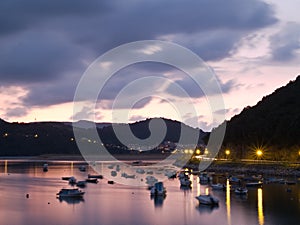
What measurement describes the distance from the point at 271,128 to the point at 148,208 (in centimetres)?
5851

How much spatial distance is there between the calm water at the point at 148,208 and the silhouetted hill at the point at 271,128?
3096 centimetres

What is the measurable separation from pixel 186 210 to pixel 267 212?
679 cm

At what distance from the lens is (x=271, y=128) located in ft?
317

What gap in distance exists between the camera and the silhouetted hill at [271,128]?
87562 millimetres

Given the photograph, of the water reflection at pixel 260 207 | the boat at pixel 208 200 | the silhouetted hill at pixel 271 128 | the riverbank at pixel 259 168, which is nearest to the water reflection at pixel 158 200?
the boat at pixel 208 200

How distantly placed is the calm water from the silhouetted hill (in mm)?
30959

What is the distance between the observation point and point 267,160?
87312mm

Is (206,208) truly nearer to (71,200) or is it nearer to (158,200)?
(158,200)

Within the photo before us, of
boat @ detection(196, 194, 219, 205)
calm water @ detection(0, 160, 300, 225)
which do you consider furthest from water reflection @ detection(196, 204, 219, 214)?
boat @ detection(196, 194, 219, 205)

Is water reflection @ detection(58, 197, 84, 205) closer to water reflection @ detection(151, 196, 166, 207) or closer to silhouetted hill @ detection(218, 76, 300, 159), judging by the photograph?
water reflection @ detection(151, 196, 166, 207)

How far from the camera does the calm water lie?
36875 millimetres

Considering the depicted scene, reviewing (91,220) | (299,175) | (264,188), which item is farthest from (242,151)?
(91,220)

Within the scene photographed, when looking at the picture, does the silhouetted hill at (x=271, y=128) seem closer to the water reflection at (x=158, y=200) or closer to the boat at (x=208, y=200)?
the water reflection at (x=158, y=200)

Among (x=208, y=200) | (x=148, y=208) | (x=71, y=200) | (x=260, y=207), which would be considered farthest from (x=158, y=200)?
(x=260, y=207)
